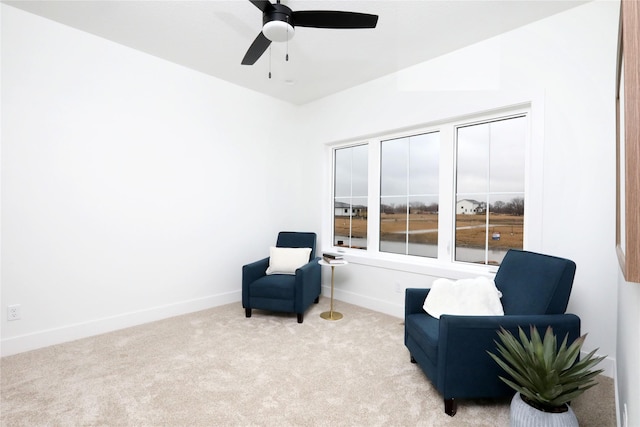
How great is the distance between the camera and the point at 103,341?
9.30 feet

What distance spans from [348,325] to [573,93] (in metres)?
2.80

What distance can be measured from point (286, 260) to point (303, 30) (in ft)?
7.81

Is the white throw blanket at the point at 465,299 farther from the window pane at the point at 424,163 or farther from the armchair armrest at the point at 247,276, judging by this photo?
the armchair armrest at the point at 247,276

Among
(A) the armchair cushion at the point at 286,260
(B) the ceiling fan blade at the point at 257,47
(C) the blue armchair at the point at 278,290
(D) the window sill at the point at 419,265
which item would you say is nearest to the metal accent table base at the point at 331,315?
(C) the blue armchair at the point at 278,290

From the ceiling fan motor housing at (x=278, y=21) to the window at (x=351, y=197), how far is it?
2249mm

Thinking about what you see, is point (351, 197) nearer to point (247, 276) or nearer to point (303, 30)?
point (247, 276)

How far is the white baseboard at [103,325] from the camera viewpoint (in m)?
2.60

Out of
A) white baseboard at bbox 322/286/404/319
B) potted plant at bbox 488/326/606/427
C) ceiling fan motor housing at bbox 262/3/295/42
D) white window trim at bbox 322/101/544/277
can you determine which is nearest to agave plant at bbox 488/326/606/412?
potted plant at bbox 488/326/606/427

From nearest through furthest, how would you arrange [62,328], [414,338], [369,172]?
[414,338]
[62,328]
[369,172]

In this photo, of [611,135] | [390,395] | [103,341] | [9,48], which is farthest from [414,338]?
[9,48]

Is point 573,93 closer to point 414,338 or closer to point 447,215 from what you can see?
point 447,215

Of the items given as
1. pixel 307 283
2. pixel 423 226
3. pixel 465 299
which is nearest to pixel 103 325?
pixel 307 283

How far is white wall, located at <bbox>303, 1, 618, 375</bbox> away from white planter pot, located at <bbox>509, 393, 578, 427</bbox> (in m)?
1.29

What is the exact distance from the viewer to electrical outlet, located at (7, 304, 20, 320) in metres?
2.57
